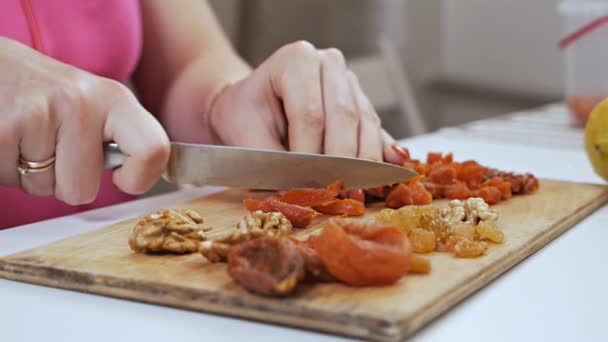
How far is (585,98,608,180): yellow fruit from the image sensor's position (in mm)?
1205

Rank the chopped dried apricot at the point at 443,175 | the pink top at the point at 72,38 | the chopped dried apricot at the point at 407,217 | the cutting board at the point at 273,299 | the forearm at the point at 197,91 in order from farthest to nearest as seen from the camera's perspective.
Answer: the forearm at the point at 197,91 → the pink top at the point at 72,38 → the chopped dried apricot at the point at 443,175 → the chopped dried apricot at the point at 407,217 → the cutting board at the point at 273,299

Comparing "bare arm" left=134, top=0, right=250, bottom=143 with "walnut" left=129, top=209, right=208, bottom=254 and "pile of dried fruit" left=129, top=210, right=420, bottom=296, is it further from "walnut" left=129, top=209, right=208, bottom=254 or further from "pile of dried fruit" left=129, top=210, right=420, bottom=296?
"pile of dried fruit" left=129, top=210, right=420, bottom=296

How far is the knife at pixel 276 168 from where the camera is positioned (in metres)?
1.07

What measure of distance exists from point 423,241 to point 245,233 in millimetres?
169

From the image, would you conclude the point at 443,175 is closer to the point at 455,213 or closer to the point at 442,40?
the point at 455,213

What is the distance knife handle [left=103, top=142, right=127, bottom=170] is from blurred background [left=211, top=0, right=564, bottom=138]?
243 cm

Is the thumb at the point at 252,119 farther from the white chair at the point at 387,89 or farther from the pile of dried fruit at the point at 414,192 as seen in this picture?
the white chair at the point at 387,89

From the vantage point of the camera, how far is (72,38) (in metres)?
1.33

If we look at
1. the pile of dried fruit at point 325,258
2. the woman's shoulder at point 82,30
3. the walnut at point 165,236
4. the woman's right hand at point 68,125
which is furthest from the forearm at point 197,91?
the pile of dried fruit at point 325,258

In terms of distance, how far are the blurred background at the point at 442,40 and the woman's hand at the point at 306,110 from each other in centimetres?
213

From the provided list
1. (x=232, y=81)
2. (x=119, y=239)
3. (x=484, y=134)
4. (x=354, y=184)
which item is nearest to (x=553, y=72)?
(x=484, y=134)

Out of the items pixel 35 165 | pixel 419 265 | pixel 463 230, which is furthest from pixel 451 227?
pixel 35 165

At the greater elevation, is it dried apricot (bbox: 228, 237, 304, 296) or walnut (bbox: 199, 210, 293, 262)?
dried apricot (bbox: 228, 237, 304, 296)

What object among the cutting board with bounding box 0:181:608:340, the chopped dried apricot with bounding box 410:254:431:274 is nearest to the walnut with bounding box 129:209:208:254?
the cutting board with bounding box 0:181:608:340
